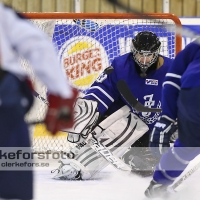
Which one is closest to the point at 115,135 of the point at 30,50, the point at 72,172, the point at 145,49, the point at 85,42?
the point at 72,172

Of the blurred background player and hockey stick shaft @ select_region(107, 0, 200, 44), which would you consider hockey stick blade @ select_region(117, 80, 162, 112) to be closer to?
hockey stick shaft @ select_region(107, 0, 200, 44)

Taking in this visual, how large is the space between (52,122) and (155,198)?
58.6 inches

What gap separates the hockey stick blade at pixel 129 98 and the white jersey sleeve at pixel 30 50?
82.6 inches

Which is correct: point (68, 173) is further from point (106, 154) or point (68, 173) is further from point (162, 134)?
point (162, 134)

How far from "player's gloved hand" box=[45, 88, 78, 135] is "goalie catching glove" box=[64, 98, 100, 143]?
6.75 ft

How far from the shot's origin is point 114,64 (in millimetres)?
4074

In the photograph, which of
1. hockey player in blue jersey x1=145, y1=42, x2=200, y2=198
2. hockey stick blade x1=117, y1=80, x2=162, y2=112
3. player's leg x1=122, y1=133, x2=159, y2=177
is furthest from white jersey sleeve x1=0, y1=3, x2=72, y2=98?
player's leg x1=122, y1=133, x2=159, y2=177

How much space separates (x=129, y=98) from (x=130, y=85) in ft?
0.26

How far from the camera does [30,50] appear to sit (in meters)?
1.94

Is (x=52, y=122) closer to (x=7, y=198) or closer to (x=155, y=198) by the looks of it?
(x=7, y=198)

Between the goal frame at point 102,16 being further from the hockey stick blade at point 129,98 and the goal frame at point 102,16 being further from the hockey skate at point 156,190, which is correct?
the hockey skate at point 156,190

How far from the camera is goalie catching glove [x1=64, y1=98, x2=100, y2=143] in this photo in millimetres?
4043

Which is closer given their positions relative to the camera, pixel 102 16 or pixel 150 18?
pixel 150 18

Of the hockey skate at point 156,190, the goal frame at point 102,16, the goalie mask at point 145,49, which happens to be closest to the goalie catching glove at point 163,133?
the hockey skate at point 156,190
